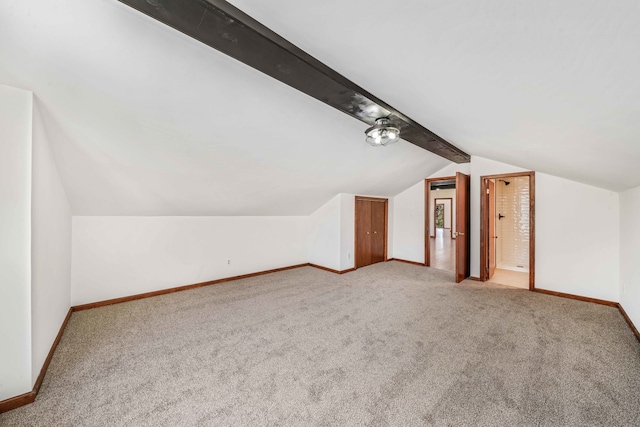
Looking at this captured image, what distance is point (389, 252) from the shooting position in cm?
618

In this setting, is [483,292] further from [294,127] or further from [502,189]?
[294,127]

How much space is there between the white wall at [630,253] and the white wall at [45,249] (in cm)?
543

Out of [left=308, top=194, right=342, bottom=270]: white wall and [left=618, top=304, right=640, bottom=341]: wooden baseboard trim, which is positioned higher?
[left=308, top=194, right=342, bottom=270]: white wall

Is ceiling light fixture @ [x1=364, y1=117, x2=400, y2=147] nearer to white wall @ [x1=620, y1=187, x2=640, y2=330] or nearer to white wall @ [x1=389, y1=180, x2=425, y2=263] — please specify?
white wall @ [x1=620, y1=187, x2=640, y2=330]

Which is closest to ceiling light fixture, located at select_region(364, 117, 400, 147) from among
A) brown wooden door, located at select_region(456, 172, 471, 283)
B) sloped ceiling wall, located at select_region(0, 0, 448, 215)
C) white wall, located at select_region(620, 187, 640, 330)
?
sloped ceiling wall, located at select_region(0, 0, 448, 215)

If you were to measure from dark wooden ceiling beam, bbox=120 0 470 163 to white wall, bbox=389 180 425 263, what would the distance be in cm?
404

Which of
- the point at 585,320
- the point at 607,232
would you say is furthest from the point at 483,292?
the point at 607,232

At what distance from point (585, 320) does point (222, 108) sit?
4530 millimetres

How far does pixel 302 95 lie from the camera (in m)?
2.11

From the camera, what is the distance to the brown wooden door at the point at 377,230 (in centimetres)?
577

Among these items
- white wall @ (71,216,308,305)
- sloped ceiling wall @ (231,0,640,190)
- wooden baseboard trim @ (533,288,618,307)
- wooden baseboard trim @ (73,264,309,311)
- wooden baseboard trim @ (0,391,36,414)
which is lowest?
wooden baseboard trim @ (0,391,36,414)

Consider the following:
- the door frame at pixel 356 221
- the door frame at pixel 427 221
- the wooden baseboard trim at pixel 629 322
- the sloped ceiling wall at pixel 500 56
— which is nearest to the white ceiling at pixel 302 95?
the sloped ceiling wall at pixel 500 56

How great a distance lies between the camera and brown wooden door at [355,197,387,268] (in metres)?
5.39

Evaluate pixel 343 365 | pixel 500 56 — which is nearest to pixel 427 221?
pixel 343 365
